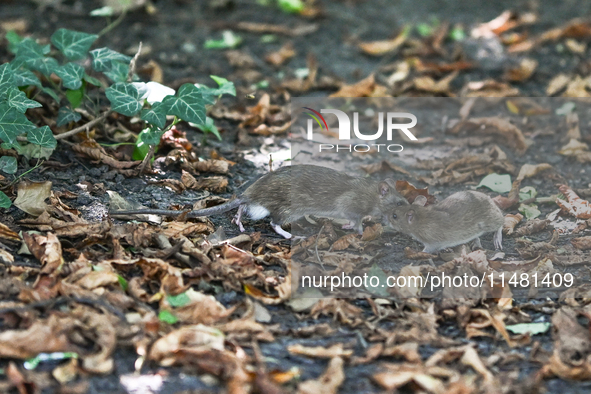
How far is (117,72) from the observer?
5.31 meters

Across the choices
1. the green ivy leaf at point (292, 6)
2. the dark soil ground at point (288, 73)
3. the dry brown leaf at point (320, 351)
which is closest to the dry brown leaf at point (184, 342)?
the dark soil ground at point (288, 73)

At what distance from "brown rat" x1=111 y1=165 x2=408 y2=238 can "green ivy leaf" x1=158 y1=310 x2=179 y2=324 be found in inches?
49.9

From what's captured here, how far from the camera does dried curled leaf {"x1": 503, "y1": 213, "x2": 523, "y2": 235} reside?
4.98 metres

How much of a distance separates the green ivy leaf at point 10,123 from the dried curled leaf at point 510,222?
11.8 ft

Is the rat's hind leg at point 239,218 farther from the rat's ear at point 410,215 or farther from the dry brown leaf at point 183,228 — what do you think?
the rat's ear at point 410,215

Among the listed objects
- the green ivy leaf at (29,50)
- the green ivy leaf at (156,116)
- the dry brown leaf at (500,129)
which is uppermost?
the green ivy leaf at (29,50)

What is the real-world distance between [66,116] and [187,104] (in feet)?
3.69

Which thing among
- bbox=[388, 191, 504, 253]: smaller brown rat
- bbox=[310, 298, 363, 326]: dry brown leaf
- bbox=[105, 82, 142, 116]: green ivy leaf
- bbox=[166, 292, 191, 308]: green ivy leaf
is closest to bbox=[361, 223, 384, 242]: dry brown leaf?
bbox=[388, 191, 504, 253]: smaller brown rat

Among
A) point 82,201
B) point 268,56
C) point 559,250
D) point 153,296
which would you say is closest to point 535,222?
point 559,250

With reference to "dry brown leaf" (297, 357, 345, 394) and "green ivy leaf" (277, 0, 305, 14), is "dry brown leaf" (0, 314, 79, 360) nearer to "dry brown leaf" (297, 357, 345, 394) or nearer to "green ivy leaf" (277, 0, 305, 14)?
"dry brown leaf" (297, 357, 345, 394)

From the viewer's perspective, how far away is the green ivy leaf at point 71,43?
5.48 m

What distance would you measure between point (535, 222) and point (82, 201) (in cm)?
343

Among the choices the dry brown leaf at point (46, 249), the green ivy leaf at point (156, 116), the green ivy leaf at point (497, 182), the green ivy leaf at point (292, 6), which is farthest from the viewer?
the green ivy leaf at point (292, 6)

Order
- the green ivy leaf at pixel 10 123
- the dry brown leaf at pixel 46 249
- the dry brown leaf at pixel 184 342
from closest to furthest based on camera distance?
the dry brown leaf at pixel 184 342
the dry brown leaf at pixel 46 249
the green ivy leaf at pixel 10 123
